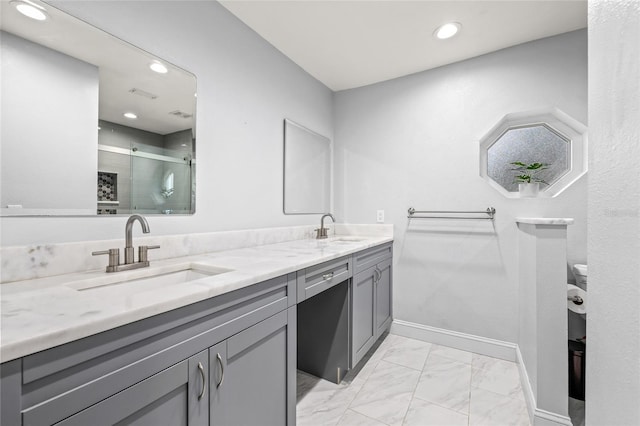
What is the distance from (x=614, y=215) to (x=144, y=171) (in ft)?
5.48

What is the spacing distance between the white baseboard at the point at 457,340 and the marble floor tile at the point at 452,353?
4cm

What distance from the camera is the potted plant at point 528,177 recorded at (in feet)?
6.72

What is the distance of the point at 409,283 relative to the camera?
254 centimetres

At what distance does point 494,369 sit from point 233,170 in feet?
7.65

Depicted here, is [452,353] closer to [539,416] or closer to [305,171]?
[539,416]

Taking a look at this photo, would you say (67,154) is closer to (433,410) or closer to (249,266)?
(249,266)

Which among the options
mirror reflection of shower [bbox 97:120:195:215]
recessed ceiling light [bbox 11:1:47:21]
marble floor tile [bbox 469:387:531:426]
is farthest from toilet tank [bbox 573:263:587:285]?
recessed ceiling light [bbox 11:1:47:21]

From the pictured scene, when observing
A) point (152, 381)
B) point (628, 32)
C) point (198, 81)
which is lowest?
point (152, 381)

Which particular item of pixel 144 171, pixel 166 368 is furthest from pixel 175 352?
pixel 144 171

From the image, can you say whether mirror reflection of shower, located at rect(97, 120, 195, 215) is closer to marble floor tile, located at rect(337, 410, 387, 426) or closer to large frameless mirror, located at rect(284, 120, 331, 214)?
large frameless mirror, located at rect(284, 120, 331, 214)

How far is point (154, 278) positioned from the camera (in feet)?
3.80

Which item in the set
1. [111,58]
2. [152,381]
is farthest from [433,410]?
[111,58]

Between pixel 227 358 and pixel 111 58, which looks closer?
pixel 227 358

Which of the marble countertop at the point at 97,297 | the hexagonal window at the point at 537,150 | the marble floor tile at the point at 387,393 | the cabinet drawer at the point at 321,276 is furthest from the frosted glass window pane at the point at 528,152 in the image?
the marble countertop at the point at 97,297
